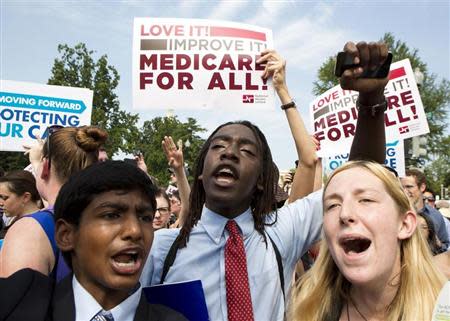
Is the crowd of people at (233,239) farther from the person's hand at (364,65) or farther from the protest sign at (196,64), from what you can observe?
the protest sign at (196,64)

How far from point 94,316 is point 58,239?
35cm

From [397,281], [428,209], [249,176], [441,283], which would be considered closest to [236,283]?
[249,176]

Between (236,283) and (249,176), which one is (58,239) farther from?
(249,176)

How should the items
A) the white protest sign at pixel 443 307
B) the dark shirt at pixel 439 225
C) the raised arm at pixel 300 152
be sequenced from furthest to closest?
the dark shirt at pixel 439 225 < the raised arm at pixel 300 152 < the white protest sign at pixel 443 307

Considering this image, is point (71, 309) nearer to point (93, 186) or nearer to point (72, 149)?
point (93, 186)

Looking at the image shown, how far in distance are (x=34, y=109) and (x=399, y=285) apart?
20.0 ft

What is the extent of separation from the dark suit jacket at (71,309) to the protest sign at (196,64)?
2297 millimetres

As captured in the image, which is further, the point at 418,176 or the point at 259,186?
the point at 418,176

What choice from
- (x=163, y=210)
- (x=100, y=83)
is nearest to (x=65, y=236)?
(x=163, y=210)

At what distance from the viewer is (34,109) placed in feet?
23.5

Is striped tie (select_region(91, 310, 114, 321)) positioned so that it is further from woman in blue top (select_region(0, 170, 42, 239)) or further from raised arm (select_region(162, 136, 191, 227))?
woman in blue top (select_region(0, 170, 42, 239))

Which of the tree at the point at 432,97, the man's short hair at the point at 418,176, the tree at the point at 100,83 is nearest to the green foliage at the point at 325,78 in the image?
the tree at the point at 432,97

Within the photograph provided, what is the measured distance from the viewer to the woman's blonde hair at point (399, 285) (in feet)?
6.84

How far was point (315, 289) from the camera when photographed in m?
2.37
